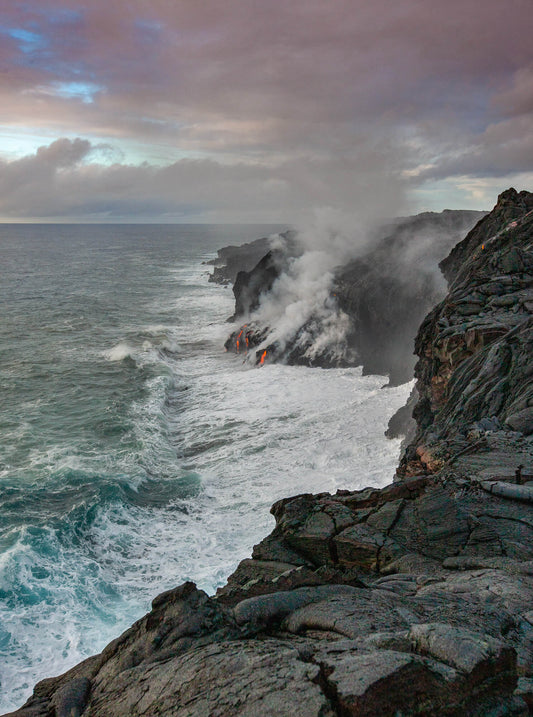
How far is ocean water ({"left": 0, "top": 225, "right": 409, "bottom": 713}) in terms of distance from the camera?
16641 millimetres

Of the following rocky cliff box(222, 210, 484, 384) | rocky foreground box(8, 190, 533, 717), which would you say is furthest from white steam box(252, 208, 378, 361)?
rocky foreground box(8, 190, 533, 717)

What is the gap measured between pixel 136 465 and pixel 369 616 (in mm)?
20989

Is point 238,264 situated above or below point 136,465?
above

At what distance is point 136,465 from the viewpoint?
84.9ft

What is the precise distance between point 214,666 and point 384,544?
5.26 m

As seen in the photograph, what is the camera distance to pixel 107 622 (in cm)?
1570

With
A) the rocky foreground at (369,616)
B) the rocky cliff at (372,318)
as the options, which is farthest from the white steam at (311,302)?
the rocky foreground at (369,616)

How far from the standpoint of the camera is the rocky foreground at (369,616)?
17.5ft

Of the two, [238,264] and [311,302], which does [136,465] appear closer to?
[311,302]

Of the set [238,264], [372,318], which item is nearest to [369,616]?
[372,318]

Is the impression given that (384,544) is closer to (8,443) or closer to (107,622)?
(107,622)

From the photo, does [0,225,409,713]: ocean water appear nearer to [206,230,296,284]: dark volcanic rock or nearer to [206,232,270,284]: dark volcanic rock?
[206,230,296,284]: dark volcanic rock

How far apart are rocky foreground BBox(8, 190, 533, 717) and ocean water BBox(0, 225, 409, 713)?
8.36 metres

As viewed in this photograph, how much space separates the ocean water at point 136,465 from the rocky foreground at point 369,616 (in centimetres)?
836
